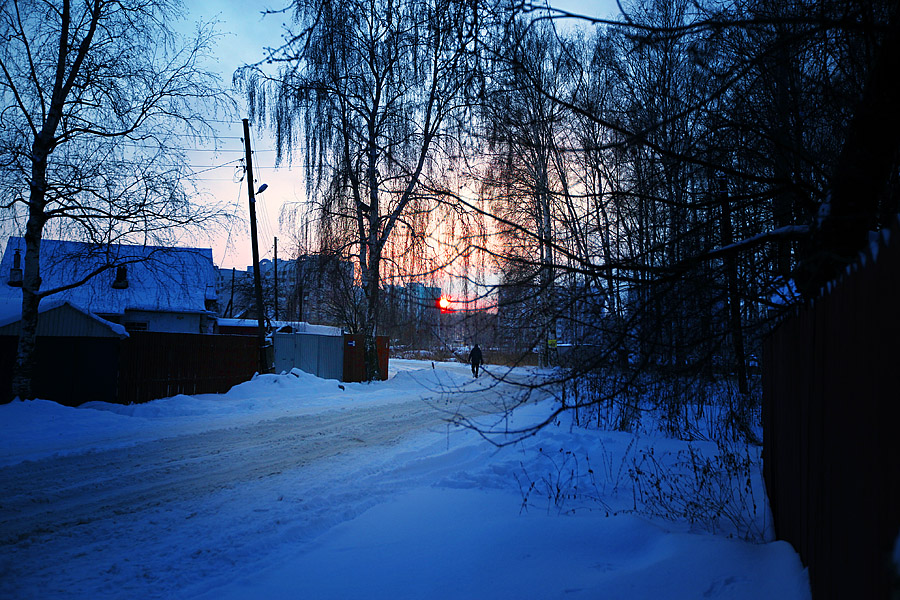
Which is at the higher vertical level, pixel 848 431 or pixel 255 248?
pixel 255 248

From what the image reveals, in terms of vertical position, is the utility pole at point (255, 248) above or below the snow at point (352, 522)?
above

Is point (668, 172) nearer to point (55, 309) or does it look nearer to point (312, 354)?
point (55, 309)

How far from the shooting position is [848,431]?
188 centimetres

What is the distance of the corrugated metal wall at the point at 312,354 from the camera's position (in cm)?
2261

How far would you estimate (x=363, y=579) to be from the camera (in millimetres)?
3783

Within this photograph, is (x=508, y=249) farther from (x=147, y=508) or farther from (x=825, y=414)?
(x=147, y=508)

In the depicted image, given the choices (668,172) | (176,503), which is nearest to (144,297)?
(176,503)

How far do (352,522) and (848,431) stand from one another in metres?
4.27

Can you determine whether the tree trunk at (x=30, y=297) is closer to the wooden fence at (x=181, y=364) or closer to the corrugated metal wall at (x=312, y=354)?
the wooden fence at (x=181, y=364)

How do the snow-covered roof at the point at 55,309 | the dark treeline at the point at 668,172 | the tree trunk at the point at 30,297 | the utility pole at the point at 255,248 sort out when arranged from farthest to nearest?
1. the utility pole at the point at 255,248
2. the snow-covered roof at the point at 55,309
3. the tree trunk at the point at 30,297
4. the dark treeline at the point at 668,172

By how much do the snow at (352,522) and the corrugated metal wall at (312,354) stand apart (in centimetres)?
1241

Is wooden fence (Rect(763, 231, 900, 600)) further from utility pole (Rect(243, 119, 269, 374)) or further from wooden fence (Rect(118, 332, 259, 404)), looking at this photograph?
utility pole (Rect(243, 119, 269, 374))

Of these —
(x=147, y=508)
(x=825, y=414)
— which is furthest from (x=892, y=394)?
(x=147, y=508)

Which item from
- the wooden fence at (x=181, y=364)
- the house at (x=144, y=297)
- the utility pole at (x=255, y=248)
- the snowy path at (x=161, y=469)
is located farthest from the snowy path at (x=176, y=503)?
the house at (x=144, y=297)
